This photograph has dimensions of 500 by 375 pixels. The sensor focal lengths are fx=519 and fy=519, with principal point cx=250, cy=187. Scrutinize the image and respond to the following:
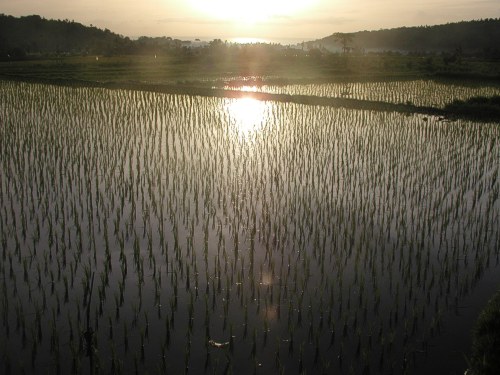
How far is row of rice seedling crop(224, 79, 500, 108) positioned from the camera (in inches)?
646

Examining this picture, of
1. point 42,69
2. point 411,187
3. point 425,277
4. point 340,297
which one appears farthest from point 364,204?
point 42,69

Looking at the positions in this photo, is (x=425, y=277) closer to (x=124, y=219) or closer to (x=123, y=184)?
(x=124, y=219)

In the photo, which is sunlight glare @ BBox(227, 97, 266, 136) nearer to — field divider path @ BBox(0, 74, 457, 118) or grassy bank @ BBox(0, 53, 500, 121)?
field divider path @ BBox(0, 74, 457, 118)

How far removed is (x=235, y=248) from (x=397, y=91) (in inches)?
611

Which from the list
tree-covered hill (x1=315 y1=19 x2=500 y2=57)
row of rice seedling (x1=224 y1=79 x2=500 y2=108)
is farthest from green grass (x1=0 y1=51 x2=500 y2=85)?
tree-covered hill (x1=315 y1=19 x2=500 y2=57)

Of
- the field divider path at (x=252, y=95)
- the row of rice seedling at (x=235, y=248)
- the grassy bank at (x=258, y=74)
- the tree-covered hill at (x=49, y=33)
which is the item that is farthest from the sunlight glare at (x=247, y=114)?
the tree-covered hill at (x=49, y=33)

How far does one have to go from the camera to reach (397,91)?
18.8 metres

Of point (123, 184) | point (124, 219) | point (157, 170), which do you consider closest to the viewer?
point (124, 219)

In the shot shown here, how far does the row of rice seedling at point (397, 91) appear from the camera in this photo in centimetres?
1641

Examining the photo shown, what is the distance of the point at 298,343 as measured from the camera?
11.2 ft

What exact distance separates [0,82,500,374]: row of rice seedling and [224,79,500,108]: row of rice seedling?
692cm

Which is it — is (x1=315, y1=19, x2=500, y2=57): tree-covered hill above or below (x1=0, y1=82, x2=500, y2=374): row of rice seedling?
above

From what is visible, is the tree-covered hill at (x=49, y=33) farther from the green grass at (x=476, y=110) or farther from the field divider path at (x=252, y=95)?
the green grass at (x=476, y=110)

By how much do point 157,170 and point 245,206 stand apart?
2.00 metres
